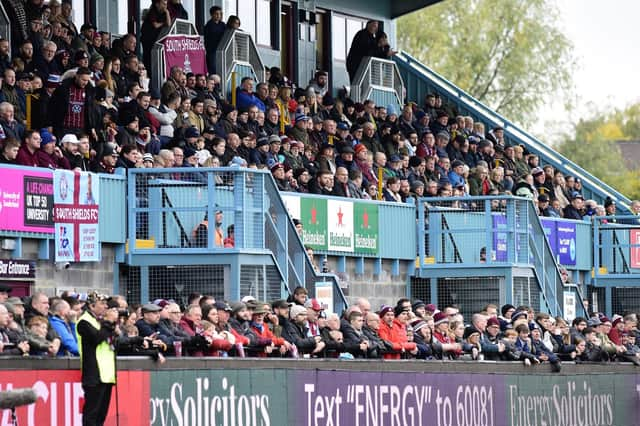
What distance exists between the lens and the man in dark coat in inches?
1499

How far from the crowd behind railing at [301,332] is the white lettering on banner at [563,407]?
0.48 m

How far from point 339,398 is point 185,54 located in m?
11.1

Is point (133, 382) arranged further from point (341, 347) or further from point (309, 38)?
point (309, 38)

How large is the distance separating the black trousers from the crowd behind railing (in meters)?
0.59

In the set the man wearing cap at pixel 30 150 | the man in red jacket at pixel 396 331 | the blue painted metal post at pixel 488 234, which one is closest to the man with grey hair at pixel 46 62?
the man wearing cap at pixel 30 150

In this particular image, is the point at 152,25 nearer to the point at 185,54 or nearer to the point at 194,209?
the point at 185,54

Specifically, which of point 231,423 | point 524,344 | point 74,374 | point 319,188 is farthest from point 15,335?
point 319,188

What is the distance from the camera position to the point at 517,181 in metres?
36.1

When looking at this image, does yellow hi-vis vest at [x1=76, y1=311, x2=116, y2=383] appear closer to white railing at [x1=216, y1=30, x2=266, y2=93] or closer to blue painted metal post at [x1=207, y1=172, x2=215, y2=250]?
blue painted metal post at [x1=207, y1=172, x2=215, y2=250]

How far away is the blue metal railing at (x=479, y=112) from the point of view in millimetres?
40344

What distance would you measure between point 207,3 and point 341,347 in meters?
14.6

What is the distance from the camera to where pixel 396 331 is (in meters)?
23.5

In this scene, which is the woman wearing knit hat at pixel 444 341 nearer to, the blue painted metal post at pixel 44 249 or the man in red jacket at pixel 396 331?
the man in red jacket at pixel 396 331

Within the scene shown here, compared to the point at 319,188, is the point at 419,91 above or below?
above
